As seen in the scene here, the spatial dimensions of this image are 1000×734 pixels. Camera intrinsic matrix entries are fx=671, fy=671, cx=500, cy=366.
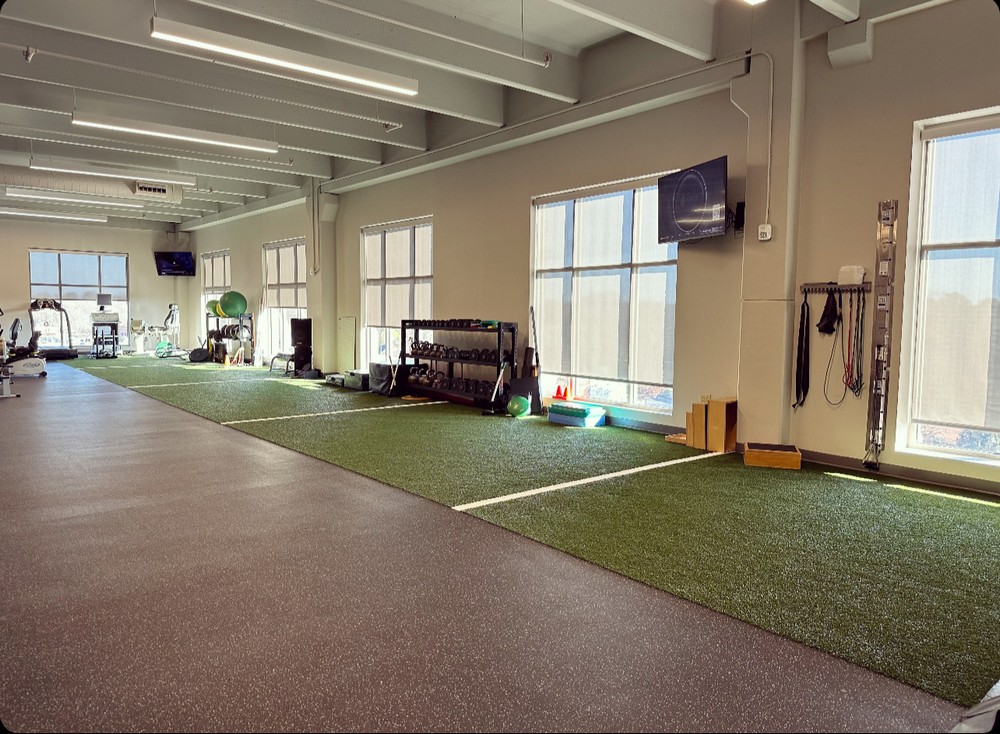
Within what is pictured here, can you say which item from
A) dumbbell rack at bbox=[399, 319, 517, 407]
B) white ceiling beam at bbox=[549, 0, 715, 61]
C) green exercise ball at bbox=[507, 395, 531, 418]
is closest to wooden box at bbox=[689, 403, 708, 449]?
green exercise ball at bbox=[507, 395, 531, 418]

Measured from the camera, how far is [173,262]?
17609 mm

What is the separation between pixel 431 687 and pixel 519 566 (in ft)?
3.72

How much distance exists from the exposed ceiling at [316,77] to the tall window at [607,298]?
3.74ft

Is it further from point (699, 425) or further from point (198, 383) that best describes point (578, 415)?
point (198, 383)

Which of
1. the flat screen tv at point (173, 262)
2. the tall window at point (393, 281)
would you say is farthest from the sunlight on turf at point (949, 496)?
the flat screen tv at point (173, 262)

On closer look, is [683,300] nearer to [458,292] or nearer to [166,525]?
[458,292]

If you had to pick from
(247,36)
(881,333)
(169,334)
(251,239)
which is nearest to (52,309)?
(169,334)

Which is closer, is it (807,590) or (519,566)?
(807,590)

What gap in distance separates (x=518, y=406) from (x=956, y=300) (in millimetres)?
4442

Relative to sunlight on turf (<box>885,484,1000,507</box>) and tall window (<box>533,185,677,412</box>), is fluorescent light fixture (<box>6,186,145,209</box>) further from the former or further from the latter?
sunlight on turf (<box>885,484,1000,507</box>)

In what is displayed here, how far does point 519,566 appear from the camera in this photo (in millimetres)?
3326

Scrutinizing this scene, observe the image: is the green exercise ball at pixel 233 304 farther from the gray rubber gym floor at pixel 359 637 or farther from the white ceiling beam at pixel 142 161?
the gray rubber gym floor at pixel 359 637

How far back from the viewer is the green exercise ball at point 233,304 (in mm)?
14625

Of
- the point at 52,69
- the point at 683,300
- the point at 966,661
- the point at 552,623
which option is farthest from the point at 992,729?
the point at 52,69
